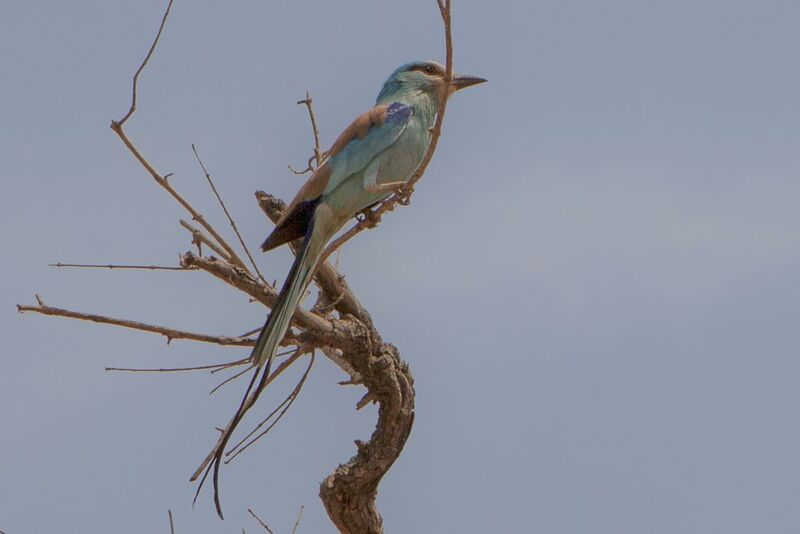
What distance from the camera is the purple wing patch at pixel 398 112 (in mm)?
4227

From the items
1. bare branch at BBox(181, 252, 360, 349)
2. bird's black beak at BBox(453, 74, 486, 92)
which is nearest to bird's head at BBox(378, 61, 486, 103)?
bird's black beak at BBox(453, 74, 486, 92)

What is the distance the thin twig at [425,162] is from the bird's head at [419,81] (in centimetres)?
80

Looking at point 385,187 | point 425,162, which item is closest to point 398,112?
point 385,187

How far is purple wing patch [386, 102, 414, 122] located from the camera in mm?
4227

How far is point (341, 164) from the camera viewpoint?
4082 mm

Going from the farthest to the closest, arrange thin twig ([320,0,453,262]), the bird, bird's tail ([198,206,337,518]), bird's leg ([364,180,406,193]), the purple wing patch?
1. the purple wing patch
2. the bird
3. bird's leg ([364,180,406,193])
4. bird's tail ([198,206,337,518])
5. thin twig ([320,0,453,262])

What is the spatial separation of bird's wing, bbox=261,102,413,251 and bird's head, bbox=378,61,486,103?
313 millimetres

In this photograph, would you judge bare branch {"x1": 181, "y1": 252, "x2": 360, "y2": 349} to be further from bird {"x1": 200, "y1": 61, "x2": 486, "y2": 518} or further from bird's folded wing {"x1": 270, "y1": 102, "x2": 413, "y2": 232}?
bird's folded wing {"x1": 270, "y1": 102, "x2": 413, "y2": 232}

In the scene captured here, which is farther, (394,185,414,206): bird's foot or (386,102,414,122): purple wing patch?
(386,102,414,122): purple wing patch

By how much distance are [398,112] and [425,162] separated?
1.02m

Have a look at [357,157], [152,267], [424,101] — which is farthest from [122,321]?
[424,101]

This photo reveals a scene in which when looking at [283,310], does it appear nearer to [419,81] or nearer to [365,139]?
[365,139]

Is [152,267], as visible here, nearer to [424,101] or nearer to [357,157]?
[357,157]

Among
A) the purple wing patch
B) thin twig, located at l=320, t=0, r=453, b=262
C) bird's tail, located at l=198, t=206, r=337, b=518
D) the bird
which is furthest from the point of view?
the purple wing patch
